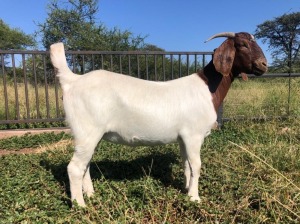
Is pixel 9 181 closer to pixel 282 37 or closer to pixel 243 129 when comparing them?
pixel 243 129

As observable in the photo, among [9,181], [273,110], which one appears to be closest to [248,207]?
[9,181]

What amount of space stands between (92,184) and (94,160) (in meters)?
1.19

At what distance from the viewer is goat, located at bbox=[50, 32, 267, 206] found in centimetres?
326

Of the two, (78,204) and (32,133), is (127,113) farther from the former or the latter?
(32,133)

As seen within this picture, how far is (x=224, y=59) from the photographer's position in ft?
11.3

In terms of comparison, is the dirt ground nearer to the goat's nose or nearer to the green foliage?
the green foliage

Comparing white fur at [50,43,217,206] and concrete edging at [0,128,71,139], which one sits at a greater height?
white fur at [50,43,217,206]

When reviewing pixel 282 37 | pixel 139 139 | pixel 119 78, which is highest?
pixel 282 37

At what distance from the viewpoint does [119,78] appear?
3.49 m

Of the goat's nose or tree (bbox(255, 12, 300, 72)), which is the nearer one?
the goat's nose

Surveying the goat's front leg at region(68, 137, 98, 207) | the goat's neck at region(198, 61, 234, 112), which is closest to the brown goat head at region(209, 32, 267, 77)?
the goat's neck at region(198, 61, 234, 112)

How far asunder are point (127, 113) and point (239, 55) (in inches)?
57.3

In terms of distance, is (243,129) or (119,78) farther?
(243,129)

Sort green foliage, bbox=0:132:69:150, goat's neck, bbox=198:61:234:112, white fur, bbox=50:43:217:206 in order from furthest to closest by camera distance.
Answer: green foliage, bbox=0:132:69:150, goat's neck, bbox=198:61:234:112, white fur, bbox=50:43:217:206
